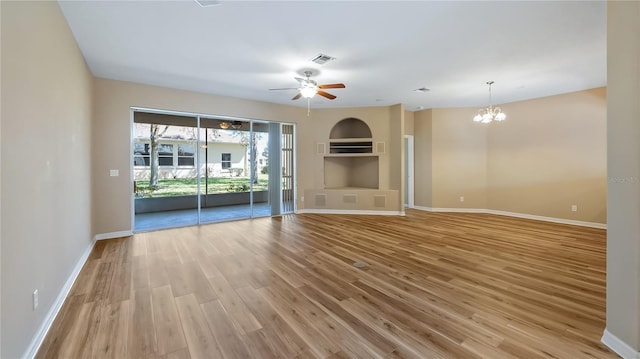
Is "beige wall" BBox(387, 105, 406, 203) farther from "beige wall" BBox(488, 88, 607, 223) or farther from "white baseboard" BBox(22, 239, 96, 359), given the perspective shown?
"white baseboard" BBox(22, 239, 96, 359)

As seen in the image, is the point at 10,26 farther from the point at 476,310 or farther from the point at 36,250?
the point at 476,310

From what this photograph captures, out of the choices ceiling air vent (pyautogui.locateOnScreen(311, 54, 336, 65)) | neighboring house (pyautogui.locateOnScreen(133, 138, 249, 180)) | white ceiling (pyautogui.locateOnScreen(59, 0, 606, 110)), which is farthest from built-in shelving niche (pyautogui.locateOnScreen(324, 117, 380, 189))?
ceiling air vent (pyautogui.locateOnScreen(311, 54, 336, 65))

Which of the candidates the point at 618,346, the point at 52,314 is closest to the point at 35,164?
the point at 52,314

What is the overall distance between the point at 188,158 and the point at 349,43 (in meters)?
6.92

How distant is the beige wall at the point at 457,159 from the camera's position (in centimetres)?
721

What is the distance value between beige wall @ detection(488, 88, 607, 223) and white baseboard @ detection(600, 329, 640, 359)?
5285 millimetres

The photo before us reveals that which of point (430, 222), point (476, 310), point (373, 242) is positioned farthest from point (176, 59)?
point (430, 222)

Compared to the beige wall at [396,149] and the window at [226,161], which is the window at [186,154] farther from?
the beige wall at [396,149]

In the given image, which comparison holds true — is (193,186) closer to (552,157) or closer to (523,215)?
(523,215)

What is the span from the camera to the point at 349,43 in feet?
11.3

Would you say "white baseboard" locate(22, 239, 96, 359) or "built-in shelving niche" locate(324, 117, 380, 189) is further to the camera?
"built-in shelving niche" locate(324, 117, 380, 189)

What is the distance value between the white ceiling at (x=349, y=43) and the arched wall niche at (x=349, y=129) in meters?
2.35

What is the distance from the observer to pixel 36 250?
1.97 meters

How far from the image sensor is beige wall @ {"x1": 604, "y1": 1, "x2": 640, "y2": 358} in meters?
1.68
